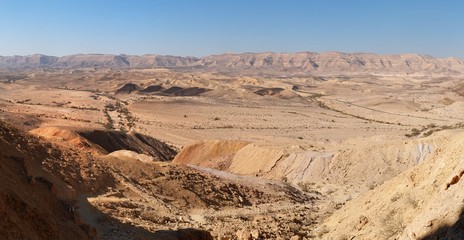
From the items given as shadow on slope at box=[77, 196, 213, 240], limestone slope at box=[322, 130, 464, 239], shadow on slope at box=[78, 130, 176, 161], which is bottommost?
shadow on slope at box=[78, 130, 176, 161]

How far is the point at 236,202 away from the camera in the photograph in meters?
19.4

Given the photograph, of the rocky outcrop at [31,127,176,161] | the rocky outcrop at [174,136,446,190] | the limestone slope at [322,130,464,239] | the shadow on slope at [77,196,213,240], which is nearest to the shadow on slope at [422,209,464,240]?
the limestone slope at [322,130,464,239]

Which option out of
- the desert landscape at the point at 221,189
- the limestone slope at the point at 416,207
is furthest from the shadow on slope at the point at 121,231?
the limestone slope at the point at 416,207

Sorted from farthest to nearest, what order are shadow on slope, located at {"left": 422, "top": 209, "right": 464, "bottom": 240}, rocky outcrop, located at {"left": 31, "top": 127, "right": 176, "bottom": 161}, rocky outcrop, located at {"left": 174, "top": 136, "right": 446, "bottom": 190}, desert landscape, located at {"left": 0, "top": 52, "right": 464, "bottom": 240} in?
rocky outcrop, located at {"left": 31, "top": 127, "right": 176, "bottom": 161}
rocky outcrop, located at {"left": 174, "top": 136, "right": 446, "bottom": 190}
desert landscape, located at {"left": 0, "top": 52, "right": 464, "bottom": 240}
shadow on slope, located at {"left": 422, "top": 209, "right": 464, "bottom": 240}

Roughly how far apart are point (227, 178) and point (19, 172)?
1270 centimetres

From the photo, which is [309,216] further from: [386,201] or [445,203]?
[445,203]

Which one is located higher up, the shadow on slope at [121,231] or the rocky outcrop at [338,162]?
the shadow on slope at [121,231]

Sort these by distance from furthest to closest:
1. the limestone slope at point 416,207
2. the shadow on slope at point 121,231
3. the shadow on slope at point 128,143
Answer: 1. the shadow on slope at point 128,143
2. the shadow on slope at point 121,231
3. the limestone slope at point 416,207

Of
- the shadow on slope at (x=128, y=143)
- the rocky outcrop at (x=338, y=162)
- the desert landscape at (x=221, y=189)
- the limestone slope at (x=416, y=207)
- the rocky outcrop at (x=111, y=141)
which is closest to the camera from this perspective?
the limestone slope at (x=416, y=207)

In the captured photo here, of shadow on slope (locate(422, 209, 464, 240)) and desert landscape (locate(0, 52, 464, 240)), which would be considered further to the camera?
desert landscape (locate(0, 52, 464, 240))

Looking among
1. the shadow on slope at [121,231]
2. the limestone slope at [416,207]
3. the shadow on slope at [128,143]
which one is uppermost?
the limestone slope at [416,207]

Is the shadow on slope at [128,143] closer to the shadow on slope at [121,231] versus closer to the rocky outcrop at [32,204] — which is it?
the rocky outcrop at [32,204]

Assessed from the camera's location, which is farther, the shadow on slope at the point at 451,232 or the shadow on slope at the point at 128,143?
the shadow on slope at the point at 128,143

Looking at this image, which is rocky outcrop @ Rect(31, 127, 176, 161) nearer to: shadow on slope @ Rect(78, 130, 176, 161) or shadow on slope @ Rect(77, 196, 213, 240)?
shadow on slope @ Rect(78, 130, 176, 161)
